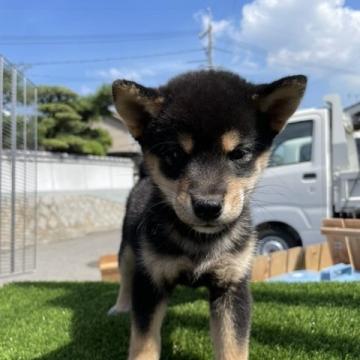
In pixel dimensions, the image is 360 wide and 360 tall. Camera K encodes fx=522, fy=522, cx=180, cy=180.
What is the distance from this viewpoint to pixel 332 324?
4.01 meters

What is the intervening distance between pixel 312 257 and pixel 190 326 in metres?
4.16

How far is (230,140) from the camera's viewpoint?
9.41 feet

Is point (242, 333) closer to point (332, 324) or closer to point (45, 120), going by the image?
point (332, 324)

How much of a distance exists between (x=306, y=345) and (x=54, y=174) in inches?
578

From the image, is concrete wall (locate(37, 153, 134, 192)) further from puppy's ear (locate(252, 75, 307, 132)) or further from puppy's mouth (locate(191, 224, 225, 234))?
puppy's mouth (locate(191, 224, 225, 234))

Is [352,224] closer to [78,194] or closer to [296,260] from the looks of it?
[296,260]

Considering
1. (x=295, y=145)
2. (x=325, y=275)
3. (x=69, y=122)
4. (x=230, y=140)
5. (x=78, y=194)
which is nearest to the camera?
(x=230, y=140)

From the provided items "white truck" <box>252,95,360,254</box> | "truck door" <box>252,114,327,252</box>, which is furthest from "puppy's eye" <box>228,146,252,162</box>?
"truck door" <box>252,114,327,252</box>

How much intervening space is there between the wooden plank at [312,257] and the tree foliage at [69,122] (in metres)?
15.1

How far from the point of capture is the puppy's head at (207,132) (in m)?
2.76

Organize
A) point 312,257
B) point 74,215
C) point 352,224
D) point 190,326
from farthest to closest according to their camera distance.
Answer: point 74,215 → point 312,257 → point 352,224 → point 190,326

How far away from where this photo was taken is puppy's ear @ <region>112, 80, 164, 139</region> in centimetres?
305

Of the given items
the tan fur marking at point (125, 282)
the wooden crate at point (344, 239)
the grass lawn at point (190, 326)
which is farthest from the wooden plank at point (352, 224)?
the tan fur marking at point (125, 282)

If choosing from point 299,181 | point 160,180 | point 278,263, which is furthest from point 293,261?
point 160,180
